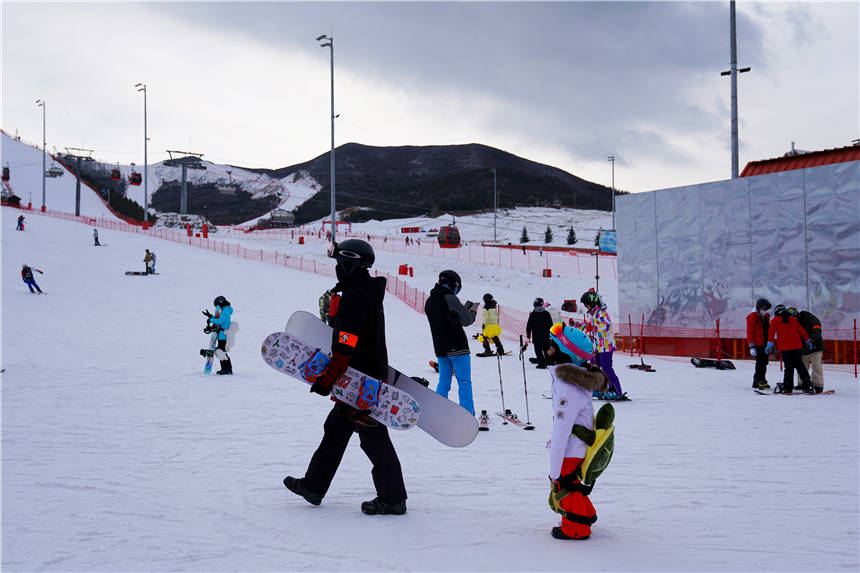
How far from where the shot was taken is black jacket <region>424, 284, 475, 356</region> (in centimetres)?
701

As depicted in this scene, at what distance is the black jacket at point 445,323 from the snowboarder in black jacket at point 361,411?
98.9 inches

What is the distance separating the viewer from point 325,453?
449 centimetres

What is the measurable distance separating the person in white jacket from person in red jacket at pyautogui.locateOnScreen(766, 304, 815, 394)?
7531mm

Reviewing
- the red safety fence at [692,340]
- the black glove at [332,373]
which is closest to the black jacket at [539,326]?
the red safety fence at [692,340]

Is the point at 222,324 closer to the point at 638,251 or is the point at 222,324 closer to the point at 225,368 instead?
the point at 225,368

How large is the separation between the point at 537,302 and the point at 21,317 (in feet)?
50.5

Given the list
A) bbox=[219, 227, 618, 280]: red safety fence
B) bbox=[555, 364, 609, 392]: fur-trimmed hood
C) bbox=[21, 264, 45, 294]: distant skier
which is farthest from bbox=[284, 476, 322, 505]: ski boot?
bbox=[219, 227, 618, 280]: red safety fence

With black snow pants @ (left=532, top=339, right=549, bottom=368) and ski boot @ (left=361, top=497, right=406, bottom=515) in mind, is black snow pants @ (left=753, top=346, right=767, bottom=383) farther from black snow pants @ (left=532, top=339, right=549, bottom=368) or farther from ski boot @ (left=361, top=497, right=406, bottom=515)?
ski boot @ (left=361, top=497, right=406, bottom=515)

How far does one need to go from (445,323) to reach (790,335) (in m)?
6.48

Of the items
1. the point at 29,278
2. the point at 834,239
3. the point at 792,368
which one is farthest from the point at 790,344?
the point at 29,278

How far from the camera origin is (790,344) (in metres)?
10.3

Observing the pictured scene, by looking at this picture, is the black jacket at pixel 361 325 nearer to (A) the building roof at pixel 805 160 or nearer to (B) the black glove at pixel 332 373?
(B) the black glove at pixel 332 373

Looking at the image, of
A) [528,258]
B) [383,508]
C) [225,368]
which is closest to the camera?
[383,508]

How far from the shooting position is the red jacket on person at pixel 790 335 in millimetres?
10242
